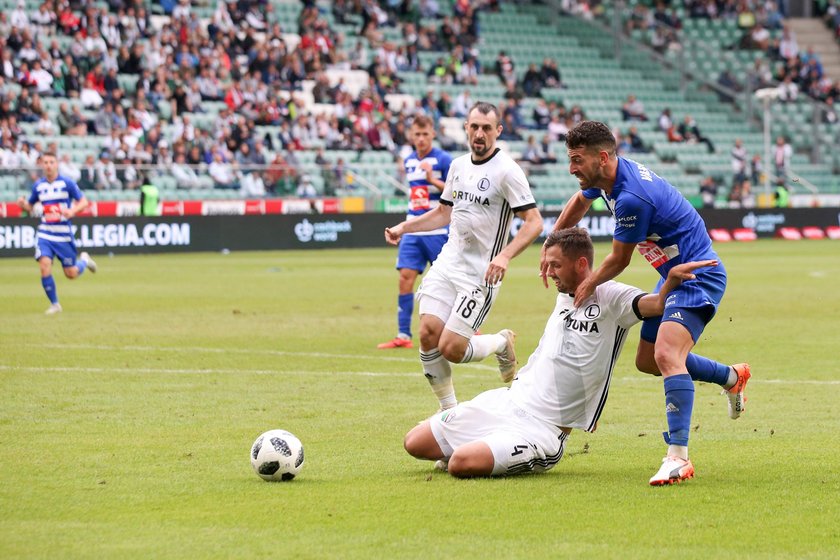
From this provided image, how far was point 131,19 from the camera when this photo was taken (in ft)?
124

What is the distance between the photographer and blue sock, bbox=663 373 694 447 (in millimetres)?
7473

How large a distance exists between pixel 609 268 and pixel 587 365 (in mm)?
609

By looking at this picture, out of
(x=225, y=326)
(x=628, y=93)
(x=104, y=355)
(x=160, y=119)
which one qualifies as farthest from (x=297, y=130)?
(x=104, y=355)

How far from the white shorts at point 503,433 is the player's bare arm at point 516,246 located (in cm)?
110

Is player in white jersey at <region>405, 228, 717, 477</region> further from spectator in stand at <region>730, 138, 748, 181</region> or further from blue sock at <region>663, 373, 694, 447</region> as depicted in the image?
spectator in stand at <region>730, 138, 748, 181</region>

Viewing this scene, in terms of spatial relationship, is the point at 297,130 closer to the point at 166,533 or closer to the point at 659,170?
the point at 659,170

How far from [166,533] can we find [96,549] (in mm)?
400

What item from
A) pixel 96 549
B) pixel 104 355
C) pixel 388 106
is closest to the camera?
pixel 96 549

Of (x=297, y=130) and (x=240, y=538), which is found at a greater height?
(x=240, y=538)

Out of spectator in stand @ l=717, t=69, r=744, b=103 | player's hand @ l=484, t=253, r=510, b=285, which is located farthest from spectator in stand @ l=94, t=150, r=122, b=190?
spectator in stand @ l=717, t=69, r=744, b=103

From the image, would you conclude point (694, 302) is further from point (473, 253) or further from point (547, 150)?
point (547, 150)

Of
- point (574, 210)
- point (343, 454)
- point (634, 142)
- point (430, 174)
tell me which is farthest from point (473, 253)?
point (634, 142)

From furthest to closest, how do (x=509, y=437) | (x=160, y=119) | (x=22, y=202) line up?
(x=160, y=119) → (x=22, y=202) → (x=509, y=437)

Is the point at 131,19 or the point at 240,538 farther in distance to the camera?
the point at 131,19
